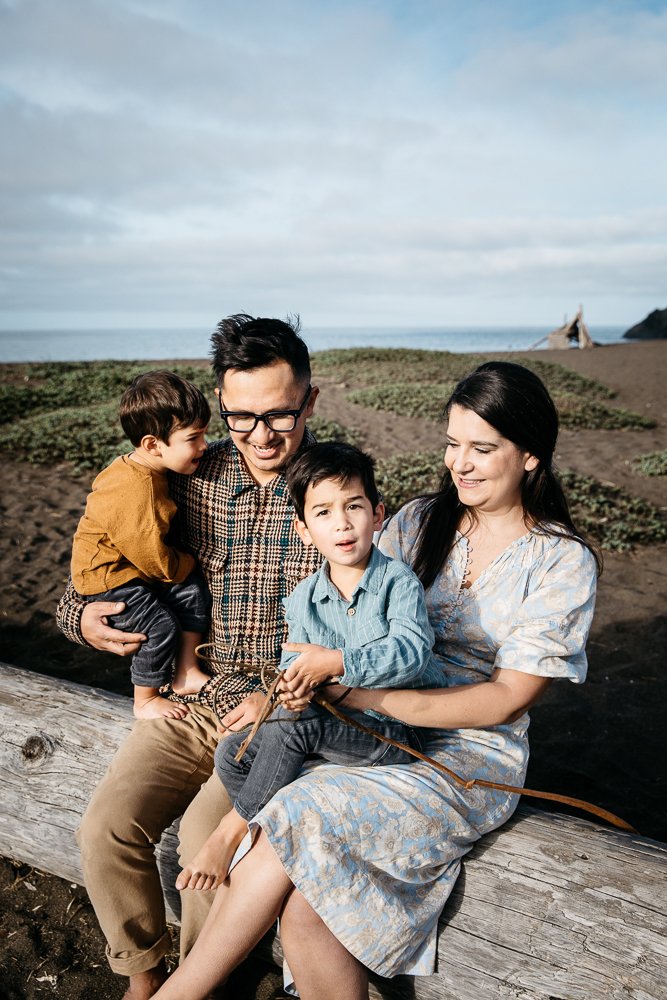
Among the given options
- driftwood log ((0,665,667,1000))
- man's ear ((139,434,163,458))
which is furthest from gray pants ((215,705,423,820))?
man's ear ((139,434,163,458))

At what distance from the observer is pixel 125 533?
107 inches

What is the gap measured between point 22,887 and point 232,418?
223cm

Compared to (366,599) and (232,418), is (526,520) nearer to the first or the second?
(366,599)

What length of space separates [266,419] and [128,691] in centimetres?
286

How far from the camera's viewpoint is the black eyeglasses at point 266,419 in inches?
106

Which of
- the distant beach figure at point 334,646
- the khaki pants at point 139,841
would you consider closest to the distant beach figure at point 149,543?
the khaki pants at point 139,841

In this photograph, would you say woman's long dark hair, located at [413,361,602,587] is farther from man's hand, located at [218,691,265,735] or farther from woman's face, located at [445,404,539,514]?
man's hand, located at [218,691,265,735]

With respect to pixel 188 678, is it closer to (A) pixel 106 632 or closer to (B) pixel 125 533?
(A) pixel 106 632

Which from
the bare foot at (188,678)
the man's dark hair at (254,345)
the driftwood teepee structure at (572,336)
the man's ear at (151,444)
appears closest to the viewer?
the man's dark hair at (254,345)

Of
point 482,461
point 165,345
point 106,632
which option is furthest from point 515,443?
point 165,345

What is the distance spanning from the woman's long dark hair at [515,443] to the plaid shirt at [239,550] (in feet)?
1.55

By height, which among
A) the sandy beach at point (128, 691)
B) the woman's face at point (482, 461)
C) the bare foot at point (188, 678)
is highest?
the woman's face at point (482, 461)

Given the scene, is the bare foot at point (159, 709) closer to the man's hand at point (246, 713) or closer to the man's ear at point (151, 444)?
the man's hand at point (246, 713)

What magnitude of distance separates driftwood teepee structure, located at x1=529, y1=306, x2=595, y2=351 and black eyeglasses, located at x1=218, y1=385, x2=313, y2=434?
2747cm
